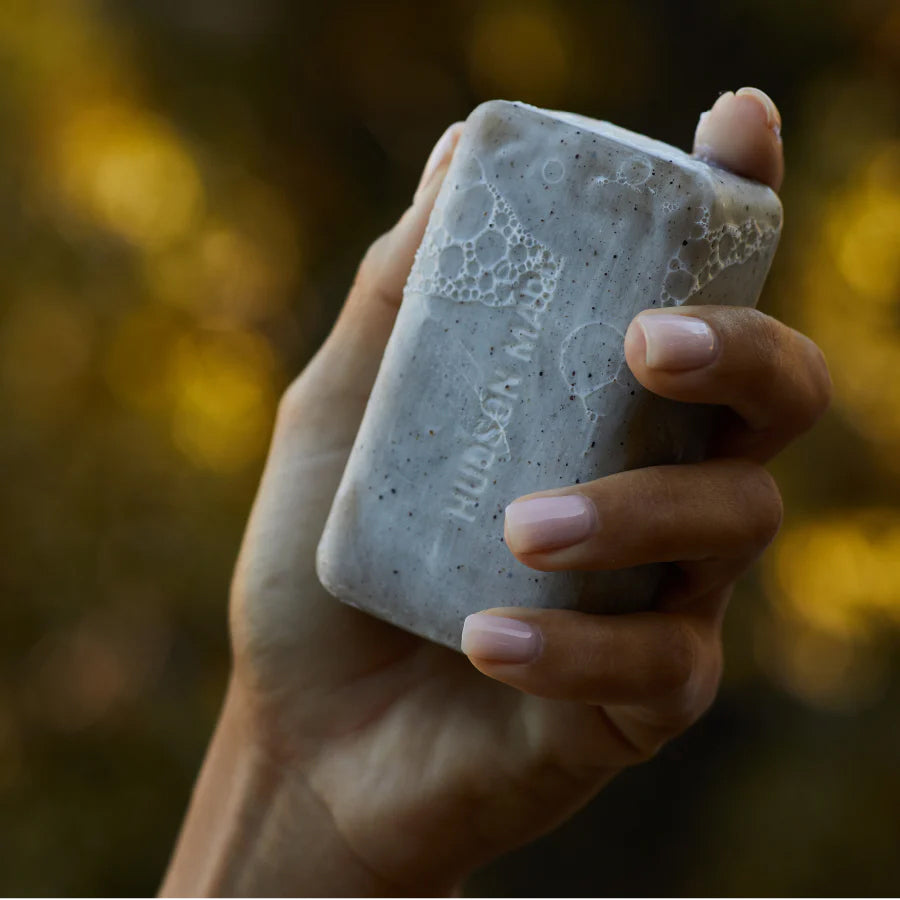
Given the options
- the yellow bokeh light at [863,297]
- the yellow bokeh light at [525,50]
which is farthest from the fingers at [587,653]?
the yellow bokeh light at [525,50]

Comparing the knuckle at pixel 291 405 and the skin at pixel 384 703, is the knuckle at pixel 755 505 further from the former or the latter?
the knuckle at pixel 291 405

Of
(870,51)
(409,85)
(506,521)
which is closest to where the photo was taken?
(506,521)

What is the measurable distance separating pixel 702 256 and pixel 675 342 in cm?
6

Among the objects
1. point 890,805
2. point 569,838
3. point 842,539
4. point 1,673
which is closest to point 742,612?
point 842,539

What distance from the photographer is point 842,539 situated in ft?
3.75

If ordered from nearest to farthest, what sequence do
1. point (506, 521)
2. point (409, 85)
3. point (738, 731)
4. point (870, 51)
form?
point (506, 521) < point (870, 51) < point (409, 85) < point (738, 731)

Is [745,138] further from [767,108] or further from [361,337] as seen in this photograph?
[361,337]

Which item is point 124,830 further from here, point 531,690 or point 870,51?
point 870,51

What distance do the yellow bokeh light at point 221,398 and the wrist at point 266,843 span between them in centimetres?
48

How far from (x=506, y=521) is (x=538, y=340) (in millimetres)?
100

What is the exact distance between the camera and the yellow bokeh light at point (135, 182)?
116cm

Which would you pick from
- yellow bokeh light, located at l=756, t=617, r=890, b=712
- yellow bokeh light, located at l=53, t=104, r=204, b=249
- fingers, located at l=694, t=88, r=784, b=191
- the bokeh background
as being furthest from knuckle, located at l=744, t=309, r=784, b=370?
yellow bokeh light, located at l=53, t=104, r=204, b=249

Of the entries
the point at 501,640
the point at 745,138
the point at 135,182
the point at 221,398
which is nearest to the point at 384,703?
the point at 501,640

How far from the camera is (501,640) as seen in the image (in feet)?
1.78
